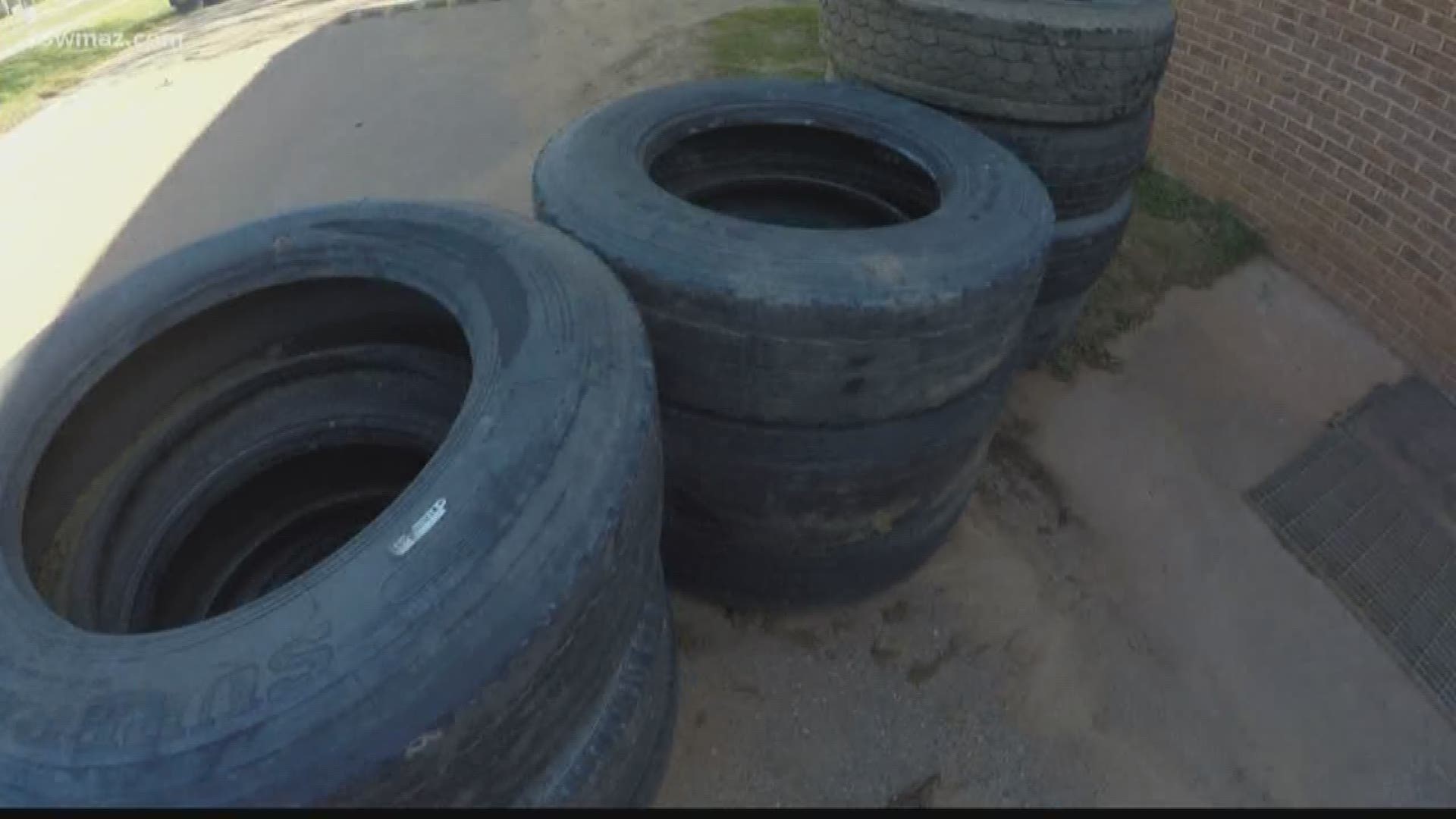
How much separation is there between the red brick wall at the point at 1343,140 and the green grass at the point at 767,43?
2389mm

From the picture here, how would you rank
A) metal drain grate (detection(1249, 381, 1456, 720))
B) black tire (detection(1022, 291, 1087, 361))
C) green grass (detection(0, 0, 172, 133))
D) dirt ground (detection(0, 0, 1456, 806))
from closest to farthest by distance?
dirt ground (detection(0, 0, 1456, 806)), metal drain grate (detection(1249, 381, 1456, 720)), black tire (detection(1022, 291, 1087, 361)), green grass (detection(0, 0, 172, 133))

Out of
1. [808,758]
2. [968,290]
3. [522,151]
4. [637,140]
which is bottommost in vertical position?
[808,758]

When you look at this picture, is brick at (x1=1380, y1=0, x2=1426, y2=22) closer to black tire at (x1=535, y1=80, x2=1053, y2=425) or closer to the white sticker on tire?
black tire at (x1=535, y1=80, x2=1053, y2=425)

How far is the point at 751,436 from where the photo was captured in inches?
100

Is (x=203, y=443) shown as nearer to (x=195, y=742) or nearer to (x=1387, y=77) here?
(x=195, y=742)

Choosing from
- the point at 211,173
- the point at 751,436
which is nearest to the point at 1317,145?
the point at 751,436

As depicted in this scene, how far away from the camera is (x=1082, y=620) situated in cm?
327

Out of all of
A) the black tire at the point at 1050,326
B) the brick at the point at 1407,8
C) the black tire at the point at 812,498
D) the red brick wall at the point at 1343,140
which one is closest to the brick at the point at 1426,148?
the red brick wall at the point at 1343,140

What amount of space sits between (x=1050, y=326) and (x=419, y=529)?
2.99 meters

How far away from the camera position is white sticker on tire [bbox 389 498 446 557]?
1.61 metres

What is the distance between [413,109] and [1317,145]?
562cm

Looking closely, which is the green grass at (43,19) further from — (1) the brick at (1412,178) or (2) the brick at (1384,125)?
(1) the brick at (1412,178)

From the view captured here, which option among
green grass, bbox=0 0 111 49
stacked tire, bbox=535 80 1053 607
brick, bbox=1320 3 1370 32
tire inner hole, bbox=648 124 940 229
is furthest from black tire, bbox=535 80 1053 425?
green grass, bbox=0 0 111 49

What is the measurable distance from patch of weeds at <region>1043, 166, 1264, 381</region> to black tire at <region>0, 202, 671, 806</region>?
274 cm
